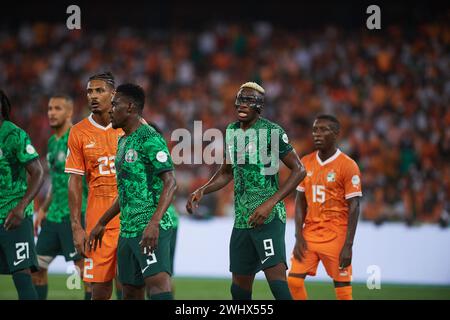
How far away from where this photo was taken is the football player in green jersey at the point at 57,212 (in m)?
9.52

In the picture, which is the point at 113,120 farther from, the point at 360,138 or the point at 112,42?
the point at 112,42

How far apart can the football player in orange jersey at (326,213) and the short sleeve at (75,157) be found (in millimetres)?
2459

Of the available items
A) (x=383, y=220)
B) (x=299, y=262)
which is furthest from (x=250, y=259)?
(x=383, y=220)

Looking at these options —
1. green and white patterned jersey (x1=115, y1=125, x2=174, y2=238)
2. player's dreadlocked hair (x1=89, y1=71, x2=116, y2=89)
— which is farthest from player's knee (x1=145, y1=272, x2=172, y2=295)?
player's dreadlocked hair (x1=89, y1=71, x2=116, y2=89)

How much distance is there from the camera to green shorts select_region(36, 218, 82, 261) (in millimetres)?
9515

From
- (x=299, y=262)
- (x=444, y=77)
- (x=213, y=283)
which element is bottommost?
(x=213, y=283)

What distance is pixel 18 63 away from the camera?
895 inches

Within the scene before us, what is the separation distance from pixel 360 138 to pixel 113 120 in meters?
12.9

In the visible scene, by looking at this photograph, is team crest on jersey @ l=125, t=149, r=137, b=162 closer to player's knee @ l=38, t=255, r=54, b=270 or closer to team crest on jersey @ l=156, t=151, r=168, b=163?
team crest on jersey @ l=156, t=151, r=168, b=163

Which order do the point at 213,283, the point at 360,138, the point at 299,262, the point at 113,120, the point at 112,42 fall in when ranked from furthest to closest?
1. the point at 112,42
2. the point at 360,138
3. the point at 213,283
4. the point at 299,262
5. the point at 113,120

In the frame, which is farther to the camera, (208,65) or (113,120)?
(208,65)

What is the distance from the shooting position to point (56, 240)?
378 inches

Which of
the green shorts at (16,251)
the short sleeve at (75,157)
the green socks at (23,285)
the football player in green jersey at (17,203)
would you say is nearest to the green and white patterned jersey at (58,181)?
the football player in green jersey at (17,203)

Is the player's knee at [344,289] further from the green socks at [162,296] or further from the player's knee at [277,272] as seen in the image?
the green socks at [162,296]
